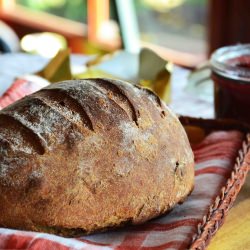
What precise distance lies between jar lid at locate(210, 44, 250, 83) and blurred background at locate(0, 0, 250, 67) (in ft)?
3.27

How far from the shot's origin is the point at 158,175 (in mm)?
811

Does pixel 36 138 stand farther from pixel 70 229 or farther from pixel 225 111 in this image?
pixel 225 111

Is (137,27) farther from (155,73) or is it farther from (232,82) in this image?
(232,82)

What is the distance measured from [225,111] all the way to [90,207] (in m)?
0.54

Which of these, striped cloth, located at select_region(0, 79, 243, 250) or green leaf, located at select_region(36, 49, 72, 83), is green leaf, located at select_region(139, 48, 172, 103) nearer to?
green leaf, located at select_region(36, 49, 72, 83)

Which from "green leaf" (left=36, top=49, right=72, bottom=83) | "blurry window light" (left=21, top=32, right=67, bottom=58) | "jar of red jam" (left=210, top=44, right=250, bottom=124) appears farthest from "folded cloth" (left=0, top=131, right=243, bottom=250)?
"blurry window light" (left=21, top=32, right=67, bottom=58)

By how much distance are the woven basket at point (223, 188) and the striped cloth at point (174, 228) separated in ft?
0.07

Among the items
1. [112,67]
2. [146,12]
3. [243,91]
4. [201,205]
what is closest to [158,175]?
[201,205]

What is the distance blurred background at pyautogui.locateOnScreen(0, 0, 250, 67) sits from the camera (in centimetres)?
245

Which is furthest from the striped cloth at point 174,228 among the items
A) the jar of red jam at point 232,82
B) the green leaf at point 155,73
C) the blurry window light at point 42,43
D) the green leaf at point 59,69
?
the blurry window light at point 42,43

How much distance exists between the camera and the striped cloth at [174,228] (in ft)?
2.33

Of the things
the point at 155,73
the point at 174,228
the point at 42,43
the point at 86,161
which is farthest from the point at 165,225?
the point at 42,43

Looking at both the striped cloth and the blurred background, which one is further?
the blurred background

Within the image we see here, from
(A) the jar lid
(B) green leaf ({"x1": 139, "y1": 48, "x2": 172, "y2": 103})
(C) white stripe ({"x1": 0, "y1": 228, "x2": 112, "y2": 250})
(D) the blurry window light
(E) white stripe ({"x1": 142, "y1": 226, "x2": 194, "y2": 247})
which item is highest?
(C) white stripe ({"x1": 0, "y1": 228, "x2": 112, "y2": 250})
